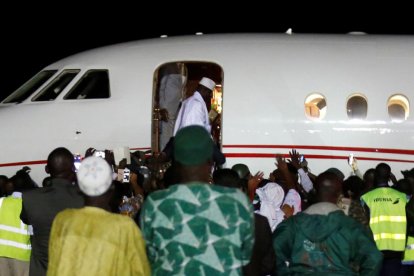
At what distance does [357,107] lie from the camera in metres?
14.2

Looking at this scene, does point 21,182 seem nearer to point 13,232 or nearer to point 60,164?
point 13,232

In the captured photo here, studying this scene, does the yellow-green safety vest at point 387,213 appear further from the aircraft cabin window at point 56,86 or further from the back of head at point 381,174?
the aircraft cabin window at point 56,86

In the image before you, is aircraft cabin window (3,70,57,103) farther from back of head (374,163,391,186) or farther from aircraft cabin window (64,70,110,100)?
back of head (374,163,391,186)

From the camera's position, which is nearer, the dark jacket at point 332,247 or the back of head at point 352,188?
the dark jacket at point 332,247

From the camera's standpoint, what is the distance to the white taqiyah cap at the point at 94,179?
20.0 ft

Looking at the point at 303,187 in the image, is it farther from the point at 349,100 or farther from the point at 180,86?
the point at 180,86

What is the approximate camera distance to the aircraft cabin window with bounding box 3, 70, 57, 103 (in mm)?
14398

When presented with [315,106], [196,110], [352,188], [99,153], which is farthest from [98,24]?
[352,188]

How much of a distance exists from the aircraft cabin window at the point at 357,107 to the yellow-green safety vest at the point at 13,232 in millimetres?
6426

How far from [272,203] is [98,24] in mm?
28569

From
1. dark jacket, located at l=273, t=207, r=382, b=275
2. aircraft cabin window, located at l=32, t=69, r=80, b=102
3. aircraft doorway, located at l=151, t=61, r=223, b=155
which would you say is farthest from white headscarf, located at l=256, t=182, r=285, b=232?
aircraft cabin window, located at l=32, t=69, r=80, b=102

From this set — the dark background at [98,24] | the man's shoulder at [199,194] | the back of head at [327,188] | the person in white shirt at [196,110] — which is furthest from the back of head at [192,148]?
the dark background at [98,24]

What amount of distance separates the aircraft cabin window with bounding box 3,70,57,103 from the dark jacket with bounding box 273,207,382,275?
8.58m

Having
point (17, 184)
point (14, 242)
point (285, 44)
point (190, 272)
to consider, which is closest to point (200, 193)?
point (190, 272)
